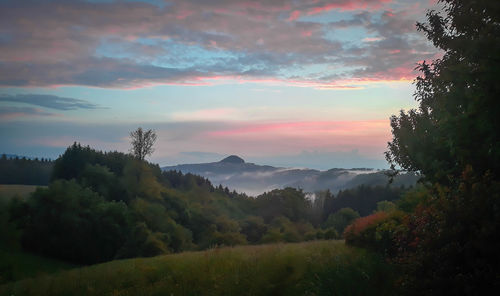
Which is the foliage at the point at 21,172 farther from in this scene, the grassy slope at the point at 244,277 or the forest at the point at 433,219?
the grassy slope at the point at 244,277

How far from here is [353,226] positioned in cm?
1650

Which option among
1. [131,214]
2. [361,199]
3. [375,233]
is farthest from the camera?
[361,199]

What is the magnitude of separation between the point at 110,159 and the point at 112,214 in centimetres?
3913

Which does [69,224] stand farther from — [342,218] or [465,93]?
[342,218]

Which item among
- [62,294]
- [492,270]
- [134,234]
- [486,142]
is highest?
[486,142]

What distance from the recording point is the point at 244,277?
13.0 m

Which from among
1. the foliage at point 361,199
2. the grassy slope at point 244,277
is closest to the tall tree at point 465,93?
the grassy slope at point 244,277

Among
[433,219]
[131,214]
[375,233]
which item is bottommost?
[131,214]

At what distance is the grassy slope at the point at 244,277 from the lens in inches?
395

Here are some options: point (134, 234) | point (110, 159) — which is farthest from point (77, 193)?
point (110, 159)

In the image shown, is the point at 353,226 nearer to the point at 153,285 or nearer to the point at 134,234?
the point at 153,285

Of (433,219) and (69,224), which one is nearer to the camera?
(433,219)

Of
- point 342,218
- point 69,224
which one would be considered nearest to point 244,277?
point 69,224

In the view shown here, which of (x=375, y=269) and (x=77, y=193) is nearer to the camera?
(x=375, y=269)
